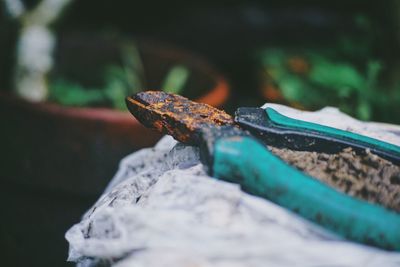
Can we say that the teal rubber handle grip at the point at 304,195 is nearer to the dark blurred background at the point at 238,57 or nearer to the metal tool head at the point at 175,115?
the metal tool head at the point at 175,115

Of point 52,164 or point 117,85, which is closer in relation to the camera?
point 52,164

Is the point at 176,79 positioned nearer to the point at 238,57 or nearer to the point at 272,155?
the point at 238,57

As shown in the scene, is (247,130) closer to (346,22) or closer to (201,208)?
(201,208)

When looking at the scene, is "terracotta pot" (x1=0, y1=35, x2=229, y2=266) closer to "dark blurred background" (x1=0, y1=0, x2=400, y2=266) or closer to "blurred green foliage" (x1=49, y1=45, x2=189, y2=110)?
"dark blurred background" (x1=0, y1=0, x2=400, y2=266)

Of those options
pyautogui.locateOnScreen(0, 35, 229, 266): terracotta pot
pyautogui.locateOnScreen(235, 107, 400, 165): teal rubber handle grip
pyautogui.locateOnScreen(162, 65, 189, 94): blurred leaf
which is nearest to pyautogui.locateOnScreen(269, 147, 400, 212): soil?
pyautogui.locateOnScreen(235, 107, 400, 165): teal rubber handle grip

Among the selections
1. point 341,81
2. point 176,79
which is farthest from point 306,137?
point 176,79

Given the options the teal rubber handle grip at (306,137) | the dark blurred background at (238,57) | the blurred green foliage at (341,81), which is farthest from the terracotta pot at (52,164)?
the teal rubber handle grip at (306,137)

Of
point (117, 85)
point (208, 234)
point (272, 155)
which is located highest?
point (117, 85)
